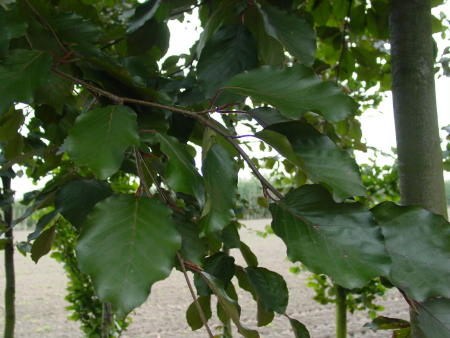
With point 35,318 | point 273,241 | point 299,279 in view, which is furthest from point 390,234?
point 273,241

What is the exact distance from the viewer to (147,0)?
62 cm

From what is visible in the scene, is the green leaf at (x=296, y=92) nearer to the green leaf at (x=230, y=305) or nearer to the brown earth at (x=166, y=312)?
the green leaf at (x=230, y=305)

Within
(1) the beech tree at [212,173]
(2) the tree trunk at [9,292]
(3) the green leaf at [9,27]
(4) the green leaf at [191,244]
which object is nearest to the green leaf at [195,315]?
(1) the beech tree at [212,173]

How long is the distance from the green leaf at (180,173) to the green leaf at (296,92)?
0.08 metres

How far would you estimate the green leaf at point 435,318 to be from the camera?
0.44 metres

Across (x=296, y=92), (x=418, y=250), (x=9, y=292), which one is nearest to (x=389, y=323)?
(x=418, y=250)

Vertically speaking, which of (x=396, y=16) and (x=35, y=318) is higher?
(x=396, y=16)

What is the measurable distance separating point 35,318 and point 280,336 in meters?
2.01

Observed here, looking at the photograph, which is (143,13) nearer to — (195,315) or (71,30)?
(71,30)

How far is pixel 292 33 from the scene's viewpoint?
57 cm

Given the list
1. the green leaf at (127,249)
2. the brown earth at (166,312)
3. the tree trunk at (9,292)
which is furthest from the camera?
the brown earth at (166,312)

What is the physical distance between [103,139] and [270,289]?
29 centimetres

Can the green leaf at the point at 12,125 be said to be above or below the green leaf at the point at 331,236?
above

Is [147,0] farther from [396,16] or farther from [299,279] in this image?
[299,279]
